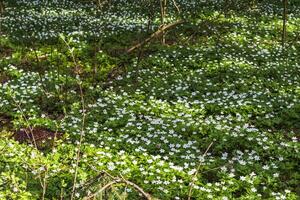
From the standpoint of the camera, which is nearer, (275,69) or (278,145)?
(278,145)

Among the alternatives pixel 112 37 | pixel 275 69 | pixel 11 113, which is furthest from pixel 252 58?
pixel 11 113

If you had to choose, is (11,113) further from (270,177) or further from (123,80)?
(270,177)

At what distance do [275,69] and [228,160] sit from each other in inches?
274

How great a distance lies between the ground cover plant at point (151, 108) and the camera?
26.4 ft

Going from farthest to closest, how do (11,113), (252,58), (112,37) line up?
(112,37)
(252,58)
(11,113)

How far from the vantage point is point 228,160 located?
9266 mm

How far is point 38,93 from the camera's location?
1286 centimetres

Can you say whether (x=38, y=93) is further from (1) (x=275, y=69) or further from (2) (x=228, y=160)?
(1) (x=275, y=69)

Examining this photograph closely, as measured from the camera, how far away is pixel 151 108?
1191 cm

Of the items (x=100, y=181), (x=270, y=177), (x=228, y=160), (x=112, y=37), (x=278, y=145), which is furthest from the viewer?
(x=112, y=37)

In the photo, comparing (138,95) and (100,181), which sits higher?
(100,181)

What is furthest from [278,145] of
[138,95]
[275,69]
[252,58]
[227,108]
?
[252,58]

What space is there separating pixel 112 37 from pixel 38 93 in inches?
256

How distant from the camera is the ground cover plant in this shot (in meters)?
8.05
